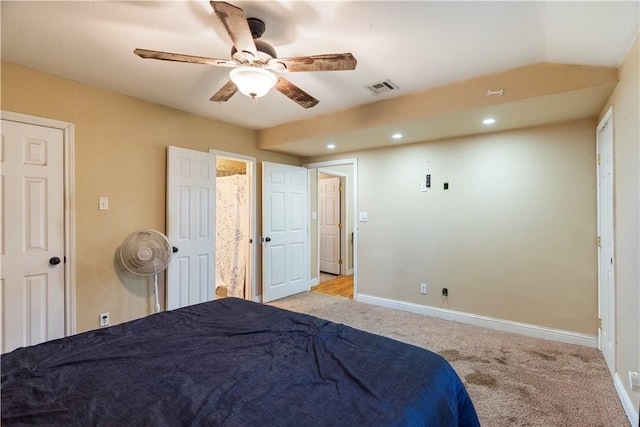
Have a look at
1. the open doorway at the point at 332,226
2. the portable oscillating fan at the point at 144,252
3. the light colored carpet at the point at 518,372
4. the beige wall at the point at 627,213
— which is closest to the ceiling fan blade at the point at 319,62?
the beige wall at the point at 627,213

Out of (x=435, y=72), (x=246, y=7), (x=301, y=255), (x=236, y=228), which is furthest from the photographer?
(x=301, y=255)

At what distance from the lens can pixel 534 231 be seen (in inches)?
121

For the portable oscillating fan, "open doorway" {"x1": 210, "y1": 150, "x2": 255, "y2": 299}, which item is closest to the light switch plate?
the portable oscillating fan

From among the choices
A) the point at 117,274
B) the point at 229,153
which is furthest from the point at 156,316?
the point at 229,153

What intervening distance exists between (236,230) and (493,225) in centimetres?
338

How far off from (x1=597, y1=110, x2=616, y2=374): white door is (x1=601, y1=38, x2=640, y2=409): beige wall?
0.17m

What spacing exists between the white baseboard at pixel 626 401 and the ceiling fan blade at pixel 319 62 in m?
2.55

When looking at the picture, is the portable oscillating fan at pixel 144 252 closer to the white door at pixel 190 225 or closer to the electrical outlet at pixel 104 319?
the white door at pixel 190 225

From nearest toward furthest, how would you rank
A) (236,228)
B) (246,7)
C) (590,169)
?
1. (246,7)
2. (590,169)
3. (236,228)

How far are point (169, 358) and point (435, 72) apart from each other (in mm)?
2624

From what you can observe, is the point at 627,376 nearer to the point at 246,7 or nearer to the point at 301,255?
the point at 246,7

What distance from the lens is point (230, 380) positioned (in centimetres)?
112

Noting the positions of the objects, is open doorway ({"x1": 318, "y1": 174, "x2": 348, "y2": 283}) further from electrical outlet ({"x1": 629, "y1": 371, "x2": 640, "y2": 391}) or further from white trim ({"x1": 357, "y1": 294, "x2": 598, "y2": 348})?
electrical outlet ({"x1": 629, "y1": 371, "x2": 640, "y2": 391})

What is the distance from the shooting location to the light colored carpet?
185 cm
